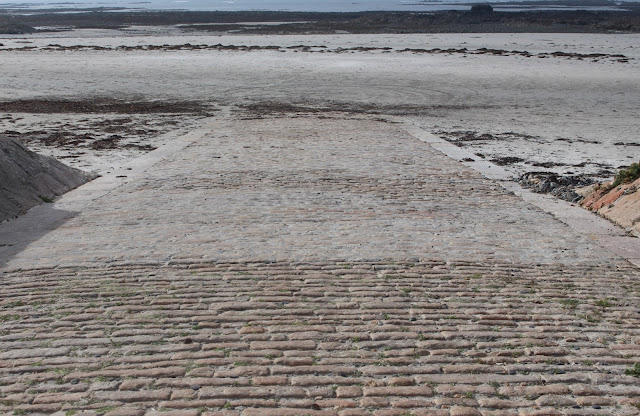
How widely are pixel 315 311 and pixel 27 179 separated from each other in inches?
274

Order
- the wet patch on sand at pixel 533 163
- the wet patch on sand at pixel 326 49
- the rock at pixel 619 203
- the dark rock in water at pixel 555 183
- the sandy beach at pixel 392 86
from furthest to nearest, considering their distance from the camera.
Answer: the wet patch on sand at pixel 326 49, the sandy beach at pixel 392 86, the wet patch on sand at pixel 533 163, the dark rock in water at pixel 555 183, the rock at pixel 619 203

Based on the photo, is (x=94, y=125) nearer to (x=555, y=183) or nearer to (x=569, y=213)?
(x=555, y=183)

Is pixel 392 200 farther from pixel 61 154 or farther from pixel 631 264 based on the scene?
pixel 61 154

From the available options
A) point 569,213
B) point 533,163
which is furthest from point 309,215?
point 533,163

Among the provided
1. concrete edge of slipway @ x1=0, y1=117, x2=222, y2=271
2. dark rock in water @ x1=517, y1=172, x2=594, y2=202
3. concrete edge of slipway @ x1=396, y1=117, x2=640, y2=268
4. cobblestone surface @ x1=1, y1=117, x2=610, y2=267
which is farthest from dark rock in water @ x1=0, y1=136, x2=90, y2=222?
dark rock in water @ x1=517, y1=172, x2=594, y2=202

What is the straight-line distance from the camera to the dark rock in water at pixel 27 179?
34.2 feet

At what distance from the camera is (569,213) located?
1062 centimetres

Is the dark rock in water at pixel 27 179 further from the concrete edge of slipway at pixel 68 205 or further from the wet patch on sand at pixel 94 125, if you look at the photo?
Result: the wet patch on sand at pixel 94 125

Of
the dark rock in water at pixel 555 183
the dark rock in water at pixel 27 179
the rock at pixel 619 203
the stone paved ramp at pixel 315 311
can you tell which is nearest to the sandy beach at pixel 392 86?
the dark rock in water at pixel 555 183

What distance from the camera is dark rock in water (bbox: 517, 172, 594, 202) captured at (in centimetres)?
1175

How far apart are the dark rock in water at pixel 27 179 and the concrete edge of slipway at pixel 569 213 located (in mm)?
7844

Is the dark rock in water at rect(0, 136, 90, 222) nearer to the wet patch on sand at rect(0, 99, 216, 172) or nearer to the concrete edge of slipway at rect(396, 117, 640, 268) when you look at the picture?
the wet patch on sand at rect(0, 99, 216, 172)

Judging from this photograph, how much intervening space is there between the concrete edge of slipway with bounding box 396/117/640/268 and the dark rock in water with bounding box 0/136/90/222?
25.7ft

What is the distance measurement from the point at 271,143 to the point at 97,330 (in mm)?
10444
